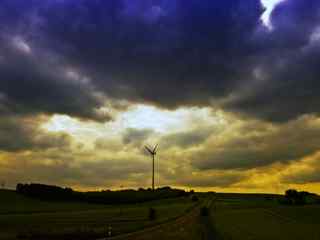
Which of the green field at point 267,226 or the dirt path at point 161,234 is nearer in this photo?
the dirt path at point 161,234

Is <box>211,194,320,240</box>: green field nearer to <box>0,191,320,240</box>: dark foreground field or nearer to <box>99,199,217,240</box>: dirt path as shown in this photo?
<box>0,191,320,240</box>: dark foreground field

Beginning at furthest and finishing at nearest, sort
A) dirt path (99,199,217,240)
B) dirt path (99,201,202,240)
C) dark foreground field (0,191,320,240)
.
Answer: dark foreground field (0,191,320,240), dirt path (99,201,202,240), dirt path (99,199,217,240)

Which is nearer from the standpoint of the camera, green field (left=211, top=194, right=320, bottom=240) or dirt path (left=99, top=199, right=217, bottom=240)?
dirt path (left=99, top=199, right=217, bottom=240)

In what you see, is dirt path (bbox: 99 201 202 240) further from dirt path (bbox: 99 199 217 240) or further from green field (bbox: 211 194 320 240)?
green field (bbox: 211 194 320 240)

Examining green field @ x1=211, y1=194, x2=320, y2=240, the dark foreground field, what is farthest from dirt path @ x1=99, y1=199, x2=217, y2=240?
green field @ x1=211, y1=194, x2=320, y2=240

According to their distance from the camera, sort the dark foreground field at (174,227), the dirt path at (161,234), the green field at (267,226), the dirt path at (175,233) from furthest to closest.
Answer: the dark foreground field at (174,227) < the green field at (267,226) < the dirt path at (161,234) < the dirt path at (175,233)

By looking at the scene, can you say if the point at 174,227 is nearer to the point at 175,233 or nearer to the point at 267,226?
the point at 175,233

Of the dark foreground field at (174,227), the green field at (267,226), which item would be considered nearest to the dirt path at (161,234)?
the dark foreground field at (174,227)

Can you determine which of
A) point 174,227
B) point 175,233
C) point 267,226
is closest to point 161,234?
point 175,233

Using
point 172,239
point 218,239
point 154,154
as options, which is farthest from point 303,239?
point 154,154

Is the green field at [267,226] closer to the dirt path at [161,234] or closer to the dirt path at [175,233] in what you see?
the dirt path at [175,233]

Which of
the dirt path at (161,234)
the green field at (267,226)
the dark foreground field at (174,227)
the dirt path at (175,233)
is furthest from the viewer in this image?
the dark foreground field at (174,227)

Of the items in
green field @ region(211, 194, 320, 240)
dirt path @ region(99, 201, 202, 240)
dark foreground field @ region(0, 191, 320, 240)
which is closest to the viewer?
dirt path @ region(99, 201, 202, 240)

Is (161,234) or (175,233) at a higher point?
(175,233)
